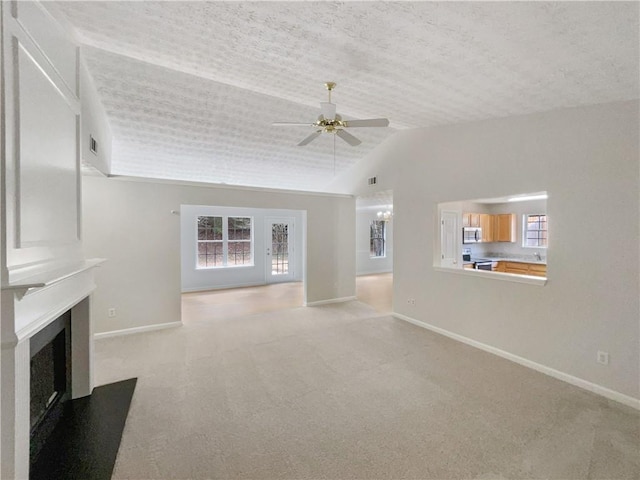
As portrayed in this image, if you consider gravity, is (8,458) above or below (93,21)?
below

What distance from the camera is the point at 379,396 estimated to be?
101 inches

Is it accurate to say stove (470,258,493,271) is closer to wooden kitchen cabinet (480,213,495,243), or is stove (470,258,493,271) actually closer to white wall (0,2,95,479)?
wooden kitchen cabinet (480,213,495,243)

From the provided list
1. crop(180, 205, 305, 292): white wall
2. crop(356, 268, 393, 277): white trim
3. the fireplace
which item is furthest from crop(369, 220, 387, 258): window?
the fireplace

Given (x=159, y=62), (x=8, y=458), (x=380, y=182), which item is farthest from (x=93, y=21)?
(x=380, y=182)

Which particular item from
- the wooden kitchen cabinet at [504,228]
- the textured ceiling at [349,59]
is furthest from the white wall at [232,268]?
the wooden kitchen cabinet at [504,228]

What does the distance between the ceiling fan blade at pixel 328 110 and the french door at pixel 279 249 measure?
541 centimetres

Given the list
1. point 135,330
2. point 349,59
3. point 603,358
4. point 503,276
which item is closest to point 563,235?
point 503,276

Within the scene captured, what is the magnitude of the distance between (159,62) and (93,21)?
614mm

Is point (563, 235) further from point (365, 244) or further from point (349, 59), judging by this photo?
point (365, 244)

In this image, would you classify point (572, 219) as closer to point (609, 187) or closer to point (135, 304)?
point (609, 187)

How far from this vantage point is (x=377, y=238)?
32.6 ft

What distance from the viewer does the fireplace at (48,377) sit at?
1.85 meters

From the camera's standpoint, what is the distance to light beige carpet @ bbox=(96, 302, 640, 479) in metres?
1.82

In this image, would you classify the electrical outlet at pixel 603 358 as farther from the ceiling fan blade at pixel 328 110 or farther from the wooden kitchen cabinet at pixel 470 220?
the wooden kitchen cabinet at pixel 470 220
